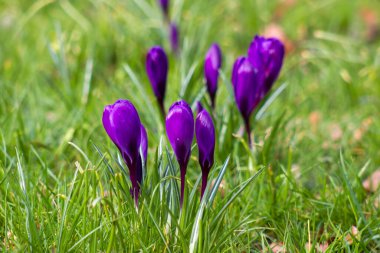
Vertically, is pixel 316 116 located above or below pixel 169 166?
below

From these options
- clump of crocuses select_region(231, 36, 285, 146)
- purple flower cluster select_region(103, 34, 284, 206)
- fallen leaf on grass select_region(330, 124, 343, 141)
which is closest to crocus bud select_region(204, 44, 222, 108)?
purple flower cluster select_region(103, 34, 284, 206)

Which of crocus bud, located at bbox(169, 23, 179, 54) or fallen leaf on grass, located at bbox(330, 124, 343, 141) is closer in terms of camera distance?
fallen leaf on grass, located at bbox(330, 124, 343, 141)

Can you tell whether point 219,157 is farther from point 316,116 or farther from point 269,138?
point 316,116

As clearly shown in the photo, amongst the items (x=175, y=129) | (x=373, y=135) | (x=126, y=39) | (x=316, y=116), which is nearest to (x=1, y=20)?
(x=126, y=39)

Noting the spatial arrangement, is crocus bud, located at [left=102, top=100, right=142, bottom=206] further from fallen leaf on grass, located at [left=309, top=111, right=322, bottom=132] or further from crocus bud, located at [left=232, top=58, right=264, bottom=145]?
fallen leaf on grass, located at [left=309, top=111, right=322, bottom=132]

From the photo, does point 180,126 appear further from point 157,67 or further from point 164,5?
point 164,5

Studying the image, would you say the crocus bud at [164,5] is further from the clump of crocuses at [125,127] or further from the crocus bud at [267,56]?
the clump of crocuses at [125,127]

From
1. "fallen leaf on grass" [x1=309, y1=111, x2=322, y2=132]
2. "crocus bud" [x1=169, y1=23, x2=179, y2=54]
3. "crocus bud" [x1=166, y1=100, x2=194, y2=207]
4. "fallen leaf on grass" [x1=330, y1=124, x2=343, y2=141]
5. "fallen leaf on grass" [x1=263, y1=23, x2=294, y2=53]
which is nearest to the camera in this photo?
"crocus bud" [x1=166, y1=100, x2=194, y2=207]
